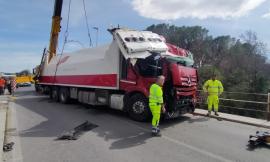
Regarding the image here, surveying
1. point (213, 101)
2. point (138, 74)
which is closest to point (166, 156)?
point (138, 74)

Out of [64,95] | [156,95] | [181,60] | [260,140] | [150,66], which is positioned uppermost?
[181,60]

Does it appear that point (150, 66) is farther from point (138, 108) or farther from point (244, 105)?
point (244, 105)

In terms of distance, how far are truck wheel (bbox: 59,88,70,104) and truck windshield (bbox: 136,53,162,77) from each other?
21.7 feet

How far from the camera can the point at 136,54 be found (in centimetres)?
940

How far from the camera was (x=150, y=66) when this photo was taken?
966 cm

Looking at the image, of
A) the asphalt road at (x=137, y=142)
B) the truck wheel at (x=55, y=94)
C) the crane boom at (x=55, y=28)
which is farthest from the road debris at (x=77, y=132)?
the crane boom at (x=55, y=28)

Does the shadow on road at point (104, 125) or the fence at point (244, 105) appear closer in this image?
the shadow on road at point (104, 125)

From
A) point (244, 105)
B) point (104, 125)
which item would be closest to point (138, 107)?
point (104, 125)

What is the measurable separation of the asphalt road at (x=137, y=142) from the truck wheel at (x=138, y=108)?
302 mm

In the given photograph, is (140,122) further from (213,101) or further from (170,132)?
(213,101)

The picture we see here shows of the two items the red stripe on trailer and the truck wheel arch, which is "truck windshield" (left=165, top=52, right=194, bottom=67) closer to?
the truck wheel arch

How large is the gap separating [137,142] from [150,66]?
10.8 ft

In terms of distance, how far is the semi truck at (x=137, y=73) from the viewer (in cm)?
935

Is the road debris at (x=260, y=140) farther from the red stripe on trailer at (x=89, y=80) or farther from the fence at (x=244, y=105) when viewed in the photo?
the fence at (x=244, y=105)
